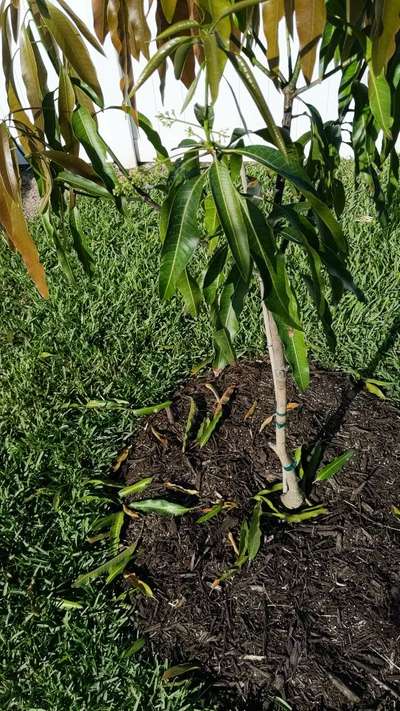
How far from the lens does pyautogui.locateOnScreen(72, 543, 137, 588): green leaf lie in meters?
2.04

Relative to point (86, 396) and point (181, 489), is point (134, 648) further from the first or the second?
point (86, 396)

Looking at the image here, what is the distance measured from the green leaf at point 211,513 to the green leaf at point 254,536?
137 millimetres

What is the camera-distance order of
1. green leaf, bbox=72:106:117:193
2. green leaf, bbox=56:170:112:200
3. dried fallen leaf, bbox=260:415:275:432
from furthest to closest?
dried fallen leaf, bbox=260:415:275:432
green leaf, bbox=56:170:112:200
green leaf, bbox=72:106:117:193

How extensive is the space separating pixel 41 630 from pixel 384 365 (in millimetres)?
1642

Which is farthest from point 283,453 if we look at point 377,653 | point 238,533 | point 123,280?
point 123,280

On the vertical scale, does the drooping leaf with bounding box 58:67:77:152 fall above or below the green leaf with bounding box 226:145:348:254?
above

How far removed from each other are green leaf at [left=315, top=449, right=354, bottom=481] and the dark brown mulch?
53 millimetres

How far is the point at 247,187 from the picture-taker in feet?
4.78

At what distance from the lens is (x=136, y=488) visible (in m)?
2.28

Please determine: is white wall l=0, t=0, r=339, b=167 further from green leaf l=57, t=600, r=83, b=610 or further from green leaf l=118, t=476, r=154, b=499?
green leaf l=57, t=600, r=83, b=610

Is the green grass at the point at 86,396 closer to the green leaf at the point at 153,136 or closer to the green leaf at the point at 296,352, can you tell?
the green leaf at the point at 296,352

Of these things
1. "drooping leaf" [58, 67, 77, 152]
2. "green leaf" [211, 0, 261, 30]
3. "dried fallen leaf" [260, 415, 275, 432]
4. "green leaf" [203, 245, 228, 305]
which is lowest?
"dried fallen leaf" [260, 415, 275, 432]

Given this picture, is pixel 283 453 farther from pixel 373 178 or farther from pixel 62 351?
pixel 62 351

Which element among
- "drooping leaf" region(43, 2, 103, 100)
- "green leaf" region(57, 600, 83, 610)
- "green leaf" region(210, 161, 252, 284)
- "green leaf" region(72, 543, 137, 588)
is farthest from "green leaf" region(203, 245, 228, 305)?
"green leaf" region(57, 600, 83, 610)
